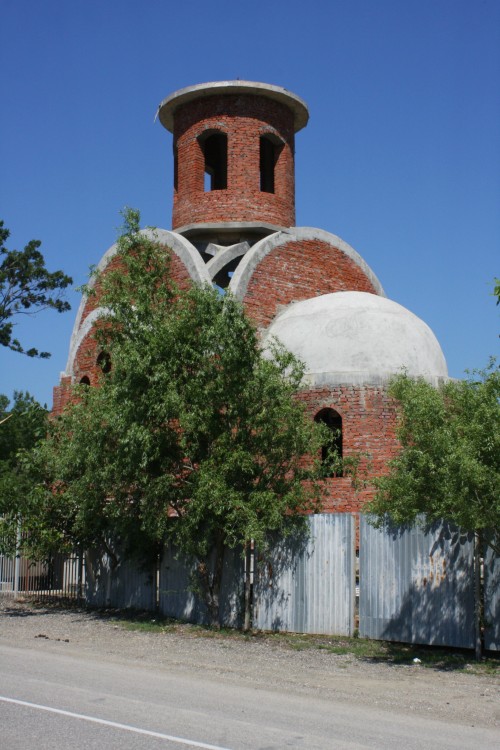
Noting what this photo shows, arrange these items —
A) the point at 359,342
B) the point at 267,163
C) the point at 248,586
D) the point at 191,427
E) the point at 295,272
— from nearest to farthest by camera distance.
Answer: the point at 191,427 < the point at 248,586 < the point at 359,342 < the point at 295,272 < the point at 267,163

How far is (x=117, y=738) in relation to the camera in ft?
21.8

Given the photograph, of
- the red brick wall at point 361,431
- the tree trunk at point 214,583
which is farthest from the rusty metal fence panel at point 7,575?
the red brick wall at point 361,431

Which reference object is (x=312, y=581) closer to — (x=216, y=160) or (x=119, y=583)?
(x=119, y=583)

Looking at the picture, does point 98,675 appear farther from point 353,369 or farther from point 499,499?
point 353,369

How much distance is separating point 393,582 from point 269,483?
2734 millimetres

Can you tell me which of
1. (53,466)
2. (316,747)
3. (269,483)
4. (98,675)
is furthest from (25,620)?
(316,747)

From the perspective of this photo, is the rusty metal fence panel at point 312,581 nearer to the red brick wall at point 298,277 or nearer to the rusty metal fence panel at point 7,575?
the red brick wall at point 298,277

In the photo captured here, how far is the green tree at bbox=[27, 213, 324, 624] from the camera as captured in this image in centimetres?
1419

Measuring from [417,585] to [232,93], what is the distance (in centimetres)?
1429

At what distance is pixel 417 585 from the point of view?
511 inches

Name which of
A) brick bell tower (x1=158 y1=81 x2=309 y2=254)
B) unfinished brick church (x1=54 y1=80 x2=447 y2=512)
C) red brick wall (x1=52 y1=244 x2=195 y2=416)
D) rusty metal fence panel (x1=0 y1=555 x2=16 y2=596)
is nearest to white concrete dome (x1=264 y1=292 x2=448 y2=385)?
unfinished brick church (x1=54 y1=80 x2=447 y2=512)

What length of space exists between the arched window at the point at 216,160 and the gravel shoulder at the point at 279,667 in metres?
12.9

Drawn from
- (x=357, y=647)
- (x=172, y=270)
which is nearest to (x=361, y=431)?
(x=357, y=647)

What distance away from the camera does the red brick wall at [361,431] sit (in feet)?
57.5
